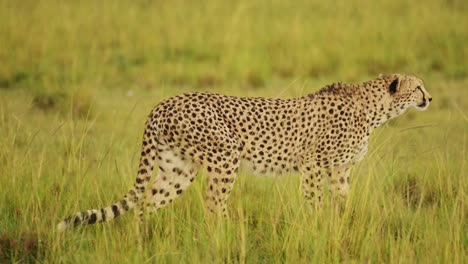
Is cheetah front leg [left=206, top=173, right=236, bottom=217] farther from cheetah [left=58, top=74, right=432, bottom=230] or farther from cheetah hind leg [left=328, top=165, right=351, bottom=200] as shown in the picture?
cheetah hind leg [left=328, top=165, right=351, bottom=200]

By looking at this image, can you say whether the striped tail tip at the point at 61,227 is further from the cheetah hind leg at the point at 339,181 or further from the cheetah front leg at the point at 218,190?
the cheetah hind leg at the point at 339,181

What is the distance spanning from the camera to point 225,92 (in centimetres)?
890

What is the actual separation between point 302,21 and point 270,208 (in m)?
6.85

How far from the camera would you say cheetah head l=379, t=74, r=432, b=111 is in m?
5.40

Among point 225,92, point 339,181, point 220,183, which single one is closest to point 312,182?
point 339,181

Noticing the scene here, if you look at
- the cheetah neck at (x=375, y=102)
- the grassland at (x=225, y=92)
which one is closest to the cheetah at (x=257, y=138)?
the cheetah neck at (x=375, y=102)

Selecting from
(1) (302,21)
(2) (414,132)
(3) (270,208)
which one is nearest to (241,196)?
(3) (270,208)

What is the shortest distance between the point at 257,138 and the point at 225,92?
3.82 metres

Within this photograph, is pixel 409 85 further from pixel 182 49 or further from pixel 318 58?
pixel 182 49

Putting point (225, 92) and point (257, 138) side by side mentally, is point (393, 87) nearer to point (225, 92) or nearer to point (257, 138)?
point (257, 138)

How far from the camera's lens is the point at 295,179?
588 cm

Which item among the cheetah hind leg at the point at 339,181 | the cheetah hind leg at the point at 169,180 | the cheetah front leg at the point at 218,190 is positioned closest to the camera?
the cheetah front leg at the point at 218,190

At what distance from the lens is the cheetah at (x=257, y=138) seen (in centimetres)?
480

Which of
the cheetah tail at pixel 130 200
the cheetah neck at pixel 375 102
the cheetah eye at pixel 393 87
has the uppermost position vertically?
the cheetah eye at pixel 393 87
